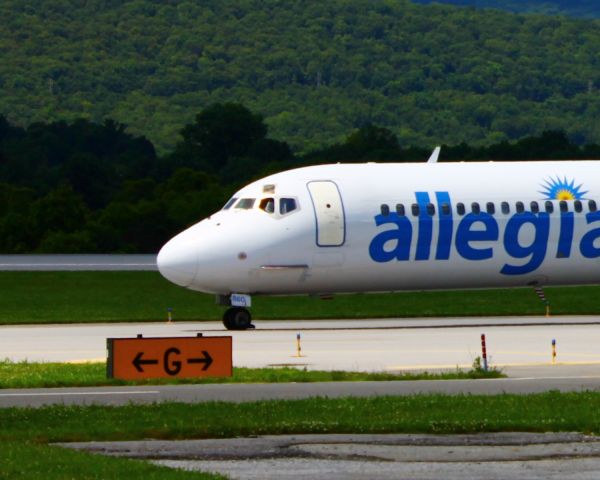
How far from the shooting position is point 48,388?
27984 millimetres

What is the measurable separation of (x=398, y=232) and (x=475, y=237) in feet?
7.22

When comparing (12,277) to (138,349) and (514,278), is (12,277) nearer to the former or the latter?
(514,278)

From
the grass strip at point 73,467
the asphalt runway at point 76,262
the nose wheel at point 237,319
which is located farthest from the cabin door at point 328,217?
the asphalt runway at point 76,262

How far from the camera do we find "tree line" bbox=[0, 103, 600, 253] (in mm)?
101938

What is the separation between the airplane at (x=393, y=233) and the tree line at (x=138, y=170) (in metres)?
53.9

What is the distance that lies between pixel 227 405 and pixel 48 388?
193 inches

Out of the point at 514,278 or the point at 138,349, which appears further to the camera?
Answer: the point at 514,278

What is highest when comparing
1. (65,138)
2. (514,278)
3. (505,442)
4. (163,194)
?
(65,138)

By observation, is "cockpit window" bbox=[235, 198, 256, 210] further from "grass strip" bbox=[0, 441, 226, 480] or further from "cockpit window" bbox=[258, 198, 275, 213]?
"grass strip" bbox=[0, 441, 226, 480]

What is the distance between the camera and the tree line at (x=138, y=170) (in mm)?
101938

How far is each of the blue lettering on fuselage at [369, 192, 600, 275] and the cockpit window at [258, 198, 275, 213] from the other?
2.69 m

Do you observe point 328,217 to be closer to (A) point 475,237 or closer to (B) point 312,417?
(A) point 475,237

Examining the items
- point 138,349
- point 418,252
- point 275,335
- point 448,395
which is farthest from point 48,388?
point 418,252

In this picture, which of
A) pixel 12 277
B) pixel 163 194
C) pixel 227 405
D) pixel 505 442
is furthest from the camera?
pixel 163 194
